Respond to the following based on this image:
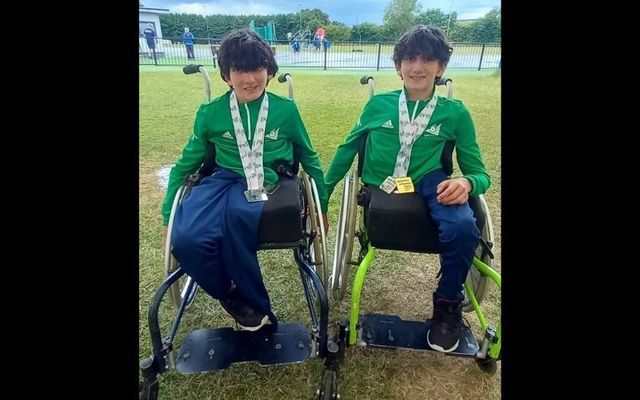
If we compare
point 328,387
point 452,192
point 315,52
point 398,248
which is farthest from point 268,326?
point 315,52

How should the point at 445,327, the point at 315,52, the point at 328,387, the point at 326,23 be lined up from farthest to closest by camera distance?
the point at 315,52, the point at 326,23, the point at 445,327, the point at 328,387

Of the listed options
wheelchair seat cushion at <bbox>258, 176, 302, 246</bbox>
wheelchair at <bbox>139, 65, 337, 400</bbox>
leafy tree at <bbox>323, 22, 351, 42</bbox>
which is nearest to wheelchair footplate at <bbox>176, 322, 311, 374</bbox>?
wheelchair at <bbox>139, 65, 337, 400</bbox>

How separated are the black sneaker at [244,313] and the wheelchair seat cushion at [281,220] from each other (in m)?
0.27

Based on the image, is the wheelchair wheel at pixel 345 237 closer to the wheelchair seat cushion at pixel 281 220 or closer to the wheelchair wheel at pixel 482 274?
the wheelchair seat cushion at pixel 281 220

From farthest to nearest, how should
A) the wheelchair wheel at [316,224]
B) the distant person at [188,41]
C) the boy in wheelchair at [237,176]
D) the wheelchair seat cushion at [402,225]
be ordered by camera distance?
the distant person at [188,41] < the wheelchair wheel at [316,224] < the wheelchair seat cushion at [402,225] < the boy in wheelchair at [237,176]

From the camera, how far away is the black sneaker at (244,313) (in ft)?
4.96

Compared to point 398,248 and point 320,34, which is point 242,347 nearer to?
point 398,248

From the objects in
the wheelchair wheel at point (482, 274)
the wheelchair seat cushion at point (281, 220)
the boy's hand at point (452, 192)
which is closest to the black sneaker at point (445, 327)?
the wheelchair wheel at point (482, 274)

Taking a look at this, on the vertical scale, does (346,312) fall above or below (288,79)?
below

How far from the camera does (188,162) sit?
1.59 meters

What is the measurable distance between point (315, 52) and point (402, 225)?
1817 mm

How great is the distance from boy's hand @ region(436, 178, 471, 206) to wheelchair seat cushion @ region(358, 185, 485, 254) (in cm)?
8
